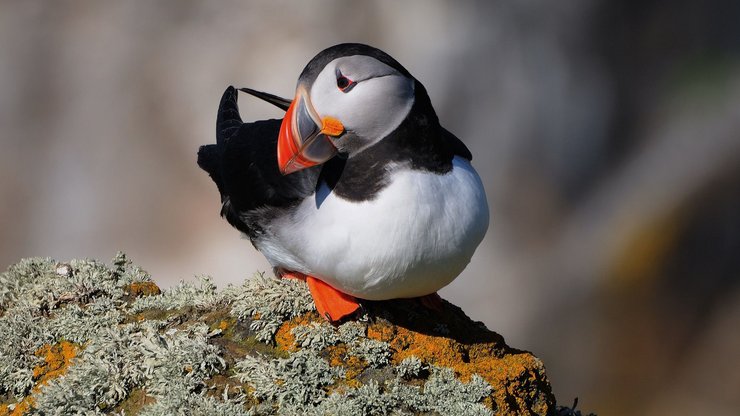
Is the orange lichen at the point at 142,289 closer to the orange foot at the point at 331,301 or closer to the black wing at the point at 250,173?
the black wing at the point at 250,173

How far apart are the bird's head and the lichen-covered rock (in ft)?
2.51

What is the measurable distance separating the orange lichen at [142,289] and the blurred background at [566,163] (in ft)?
16.7

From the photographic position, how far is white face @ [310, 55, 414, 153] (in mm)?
3896

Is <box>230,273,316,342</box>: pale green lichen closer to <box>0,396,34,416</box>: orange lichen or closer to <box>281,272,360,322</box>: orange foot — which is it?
<box>281,272,360,322</box>: orange foot

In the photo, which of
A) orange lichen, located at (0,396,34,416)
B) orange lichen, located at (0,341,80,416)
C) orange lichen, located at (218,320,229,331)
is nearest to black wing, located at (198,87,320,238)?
orange lichen, located at (218,320,229,331)

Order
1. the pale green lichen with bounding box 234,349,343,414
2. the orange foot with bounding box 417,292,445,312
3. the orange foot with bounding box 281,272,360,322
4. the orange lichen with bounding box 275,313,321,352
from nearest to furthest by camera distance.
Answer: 1. the pale green lichen with bounding box 234,349,343,414
2. the orange lichen with bounding box 275,313,321,352
3. the orange foot with bounding box 281,272,360,322
4. the orange foot with bounding box 417,292,445,312

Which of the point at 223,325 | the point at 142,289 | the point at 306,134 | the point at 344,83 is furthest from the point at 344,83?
the point at 142,289

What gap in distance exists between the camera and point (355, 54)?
3.92m

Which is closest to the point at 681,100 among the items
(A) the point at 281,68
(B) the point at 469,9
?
(B) the point at 469,9

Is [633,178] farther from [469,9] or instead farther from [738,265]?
[469,9]

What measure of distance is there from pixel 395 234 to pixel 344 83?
68cm

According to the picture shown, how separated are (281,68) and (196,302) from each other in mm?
6011

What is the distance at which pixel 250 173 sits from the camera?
468 cm

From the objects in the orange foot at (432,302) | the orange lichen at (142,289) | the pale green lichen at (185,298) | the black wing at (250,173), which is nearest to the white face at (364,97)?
the black wing at (250,173)
